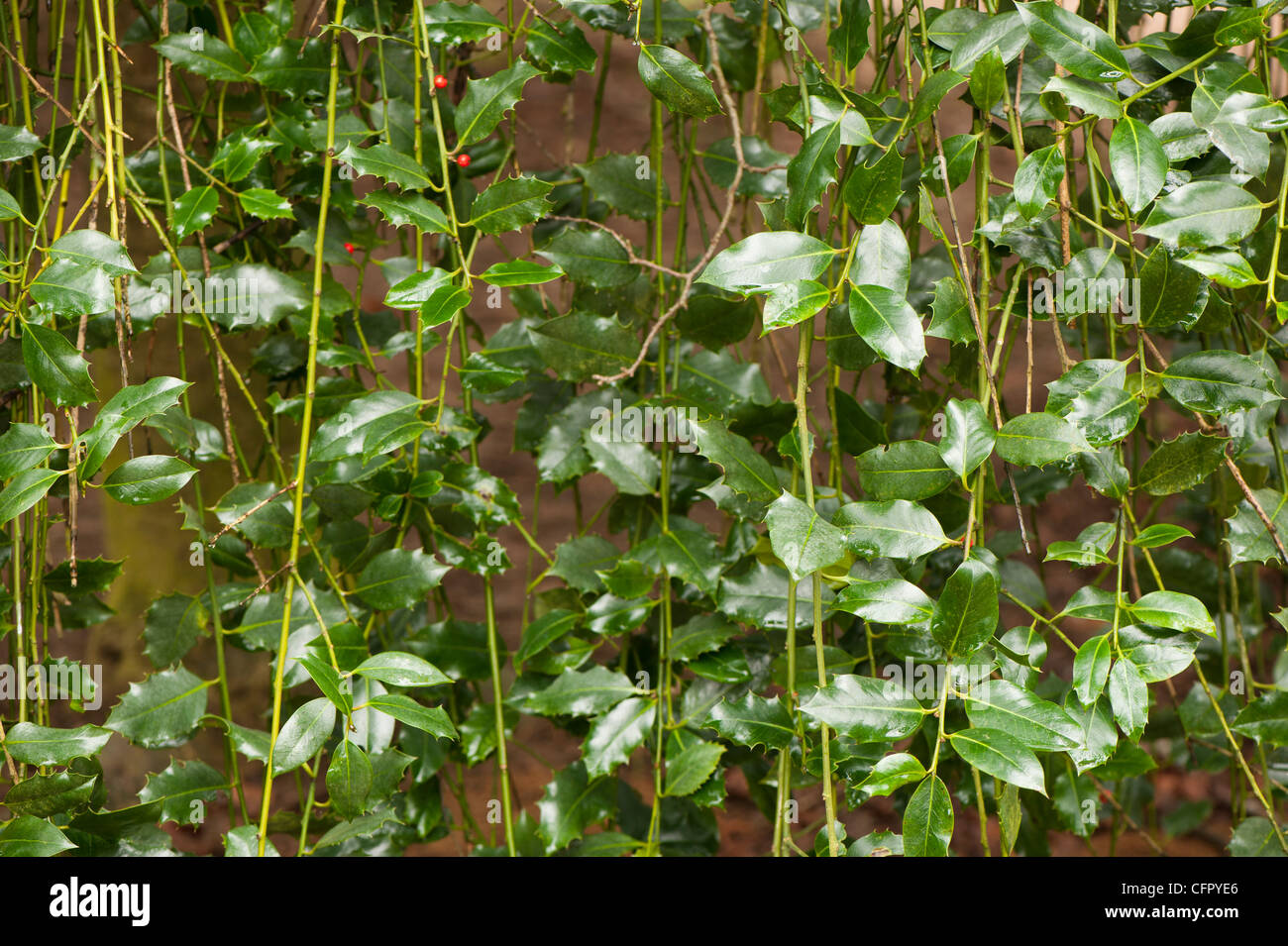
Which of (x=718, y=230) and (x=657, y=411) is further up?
(x=718, y=230)

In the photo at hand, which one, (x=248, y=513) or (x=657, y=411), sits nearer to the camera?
(x=248, y=513)

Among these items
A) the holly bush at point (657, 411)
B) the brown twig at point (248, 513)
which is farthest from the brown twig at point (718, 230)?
the brown twig at point (248, 513)

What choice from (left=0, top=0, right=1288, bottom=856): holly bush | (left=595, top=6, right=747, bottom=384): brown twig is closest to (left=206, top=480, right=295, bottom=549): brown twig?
(left=0, top=0, right=1288, bottom=856): holly bush

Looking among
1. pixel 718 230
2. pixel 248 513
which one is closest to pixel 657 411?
pixel 718 230

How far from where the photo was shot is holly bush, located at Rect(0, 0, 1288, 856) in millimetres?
622

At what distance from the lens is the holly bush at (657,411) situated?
622 mm

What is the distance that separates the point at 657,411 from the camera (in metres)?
0.83

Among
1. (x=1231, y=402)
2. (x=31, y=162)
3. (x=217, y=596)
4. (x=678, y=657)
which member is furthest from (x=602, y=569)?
(x=31, y=162)

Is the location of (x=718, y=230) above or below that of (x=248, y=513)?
above

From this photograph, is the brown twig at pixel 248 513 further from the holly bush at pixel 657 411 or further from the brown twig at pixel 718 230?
the brown twig at pixel 718 230

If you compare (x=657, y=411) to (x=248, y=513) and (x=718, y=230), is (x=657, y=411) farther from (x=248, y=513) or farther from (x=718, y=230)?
(x=248, y=513)

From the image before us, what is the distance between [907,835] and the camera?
59cm

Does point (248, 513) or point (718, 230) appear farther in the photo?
point (718, 230)

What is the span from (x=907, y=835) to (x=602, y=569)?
1.35 ft
